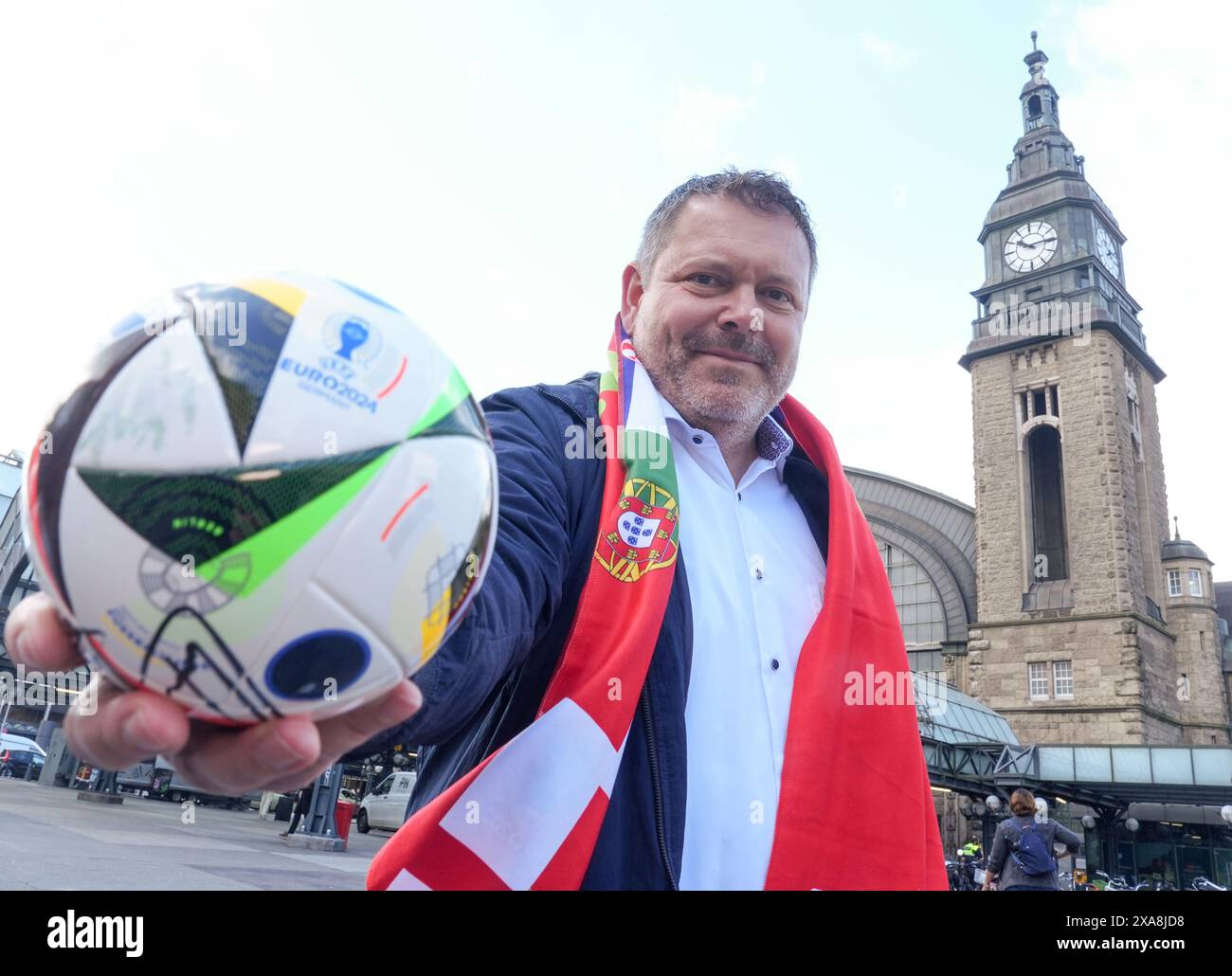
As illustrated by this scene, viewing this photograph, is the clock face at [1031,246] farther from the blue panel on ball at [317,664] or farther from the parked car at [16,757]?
the parked car at [16,757]

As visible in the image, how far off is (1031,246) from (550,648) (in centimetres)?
3925

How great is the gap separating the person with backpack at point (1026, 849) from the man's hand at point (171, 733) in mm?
7995

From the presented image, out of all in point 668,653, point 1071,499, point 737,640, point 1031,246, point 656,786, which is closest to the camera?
point 656,786

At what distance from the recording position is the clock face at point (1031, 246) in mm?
34844

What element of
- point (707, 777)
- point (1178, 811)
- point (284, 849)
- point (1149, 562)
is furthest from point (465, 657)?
point (1149, 562)

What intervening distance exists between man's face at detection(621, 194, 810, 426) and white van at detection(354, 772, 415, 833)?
17.9 metres

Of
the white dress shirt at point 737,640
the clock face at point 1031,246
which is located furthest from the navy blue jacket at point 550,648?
the clock face at point 1031,246

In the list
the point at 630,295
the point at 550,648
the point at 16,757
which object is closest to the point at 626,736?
the point at 550,648

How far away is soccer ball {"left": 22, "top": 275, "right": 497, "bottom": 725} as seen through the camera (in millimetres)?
1161

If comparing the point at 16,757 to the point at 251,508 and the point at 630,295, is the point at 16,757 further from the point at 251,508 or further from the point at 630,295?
the point at 251,508

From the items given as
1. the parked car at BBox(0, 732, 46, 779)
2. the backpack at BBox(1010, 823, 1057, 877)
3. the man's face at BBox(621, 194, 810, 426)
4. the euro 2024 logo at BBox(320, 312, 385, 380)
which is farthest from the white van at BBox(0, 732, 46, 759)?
the euro 2024 logo at BBox(320, 312, 385, 380)

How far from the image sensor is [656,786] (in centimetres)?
200

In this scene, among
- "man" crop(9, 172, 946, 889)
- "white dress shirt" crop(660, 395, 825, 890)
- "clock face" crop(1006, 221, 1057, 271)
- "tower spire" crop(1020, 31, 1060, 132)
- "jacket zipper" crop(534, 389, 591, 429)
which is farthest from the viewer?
"tower spire" crop(1020, 31, 1060, 132)

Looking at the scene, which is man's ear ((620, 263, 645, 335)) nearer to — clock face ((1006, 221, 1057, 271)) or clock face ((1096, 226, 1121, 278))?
clock face ((1006, 221, 1057, 271))
